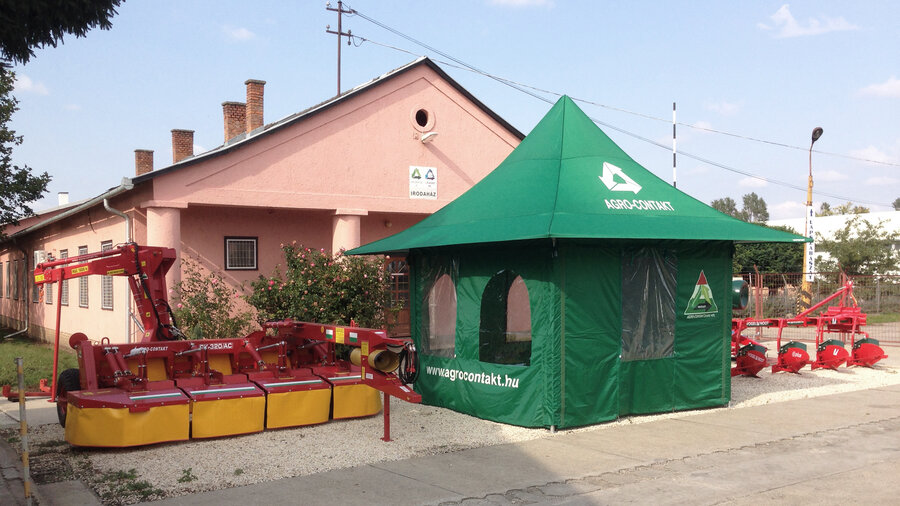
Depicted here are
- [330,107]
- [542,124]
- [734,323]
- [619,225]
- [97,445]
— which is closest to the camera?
[97,445]

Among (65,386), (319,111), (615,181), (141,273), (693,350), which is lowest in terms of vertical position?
(65,386)

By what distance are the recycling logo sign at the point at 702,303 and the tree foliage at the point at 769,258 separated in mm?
28160

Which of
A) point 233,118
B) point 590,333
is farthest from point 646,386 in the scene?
point 233,118

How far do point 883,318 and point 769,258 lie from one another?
12.4m

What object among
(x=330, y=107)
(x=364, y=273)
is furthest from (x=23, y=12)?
(x=330, y=107)

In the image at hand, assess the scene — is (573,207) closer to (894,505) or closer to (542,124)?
(542,124)

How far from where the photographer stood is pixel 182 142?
21.2m

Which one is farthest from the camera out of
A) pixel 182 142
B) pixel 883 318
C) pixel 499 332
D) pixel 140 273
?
pixel 883 318

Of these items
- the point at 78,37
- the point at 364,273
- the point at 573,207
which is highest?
the point at 78,37

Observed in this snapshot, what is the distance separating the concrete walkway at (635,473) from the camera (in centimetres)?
646

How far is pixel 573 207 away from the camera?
915cm

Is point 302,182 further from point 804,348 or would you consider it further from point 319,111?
point 804,348

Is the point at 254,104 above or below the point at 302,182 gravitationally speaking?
above

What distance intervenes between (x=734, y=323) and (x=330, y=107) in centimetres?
910
